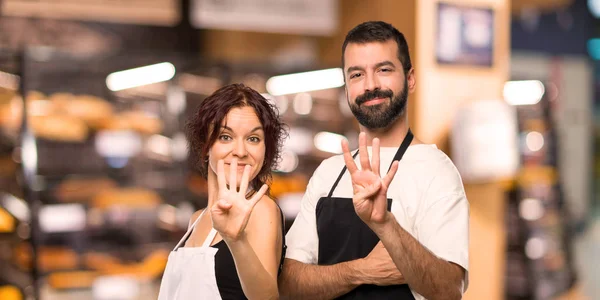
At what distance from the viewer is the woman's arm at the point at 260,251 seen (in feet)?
5.30

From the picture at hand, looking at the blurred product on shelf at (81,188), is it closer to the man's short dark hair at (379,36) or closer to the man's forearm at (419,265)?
the man's short dark hair at (379,36)

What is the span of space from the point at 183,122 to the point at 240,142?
3.52 meters

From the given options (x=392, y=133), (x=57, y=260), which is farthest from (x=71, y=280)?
(x=392, y=133)

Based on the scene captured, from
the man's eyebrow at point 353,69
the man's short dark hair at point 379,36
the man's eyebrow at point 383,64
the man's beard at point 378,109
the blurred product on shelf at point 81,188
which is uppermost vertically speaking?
the man's short dark hair at point 379,36

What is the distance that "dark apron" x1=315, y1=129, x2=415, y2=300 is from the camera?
6.51ft

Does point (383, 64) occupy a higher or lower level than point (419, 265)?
higher

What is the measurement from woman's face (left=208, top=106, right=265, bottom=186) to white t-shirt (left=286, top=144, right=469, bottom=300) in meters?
0.38

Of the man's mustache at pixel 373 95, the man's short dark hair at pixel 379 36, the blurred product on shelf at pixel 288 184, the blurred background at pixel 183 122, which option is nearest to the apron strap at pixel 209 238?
the man's mustache at pixel 373 95

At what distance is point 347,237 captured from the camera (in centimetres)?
203

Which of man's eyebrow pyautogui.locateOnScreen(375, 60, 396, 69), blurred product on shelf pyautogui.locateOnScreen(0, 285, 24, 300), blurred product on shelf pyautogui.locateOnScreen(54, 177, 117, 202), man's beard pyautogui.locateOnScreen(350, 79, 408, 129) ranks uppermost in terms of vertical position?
man's eyebrow pyautogui.locateOnScreen(375, 60, 396, 69)

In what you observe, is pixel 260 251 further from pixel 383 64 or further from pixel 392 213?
pixel 383 64

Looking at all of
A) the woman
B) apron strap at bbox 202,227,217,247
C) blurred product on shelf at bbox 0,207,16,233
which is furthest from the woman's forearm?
blurred product on shelf at bbox 0,207,16,233

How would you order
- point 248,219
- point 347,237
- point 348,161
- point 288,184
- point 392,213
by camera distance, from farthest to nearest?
point 288,184 → point 347,237 → point 392,213 → point 348,161 → point 248,219

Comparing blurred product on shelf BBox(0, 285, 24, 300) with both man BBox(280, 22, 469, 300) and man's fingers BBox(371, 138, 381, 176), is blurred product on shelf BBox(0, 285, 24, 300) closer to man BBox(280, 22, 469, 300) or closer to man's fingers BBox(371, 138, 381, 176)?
man BBox(280, 22, 469, 300)
